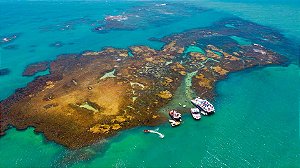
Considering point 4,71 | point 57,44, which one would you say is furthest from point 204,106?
point 57,44

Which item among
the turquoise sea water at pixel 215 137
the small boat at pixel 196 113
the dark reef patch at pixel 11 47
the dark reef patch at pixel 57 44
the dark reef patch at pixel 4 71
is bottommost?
the dark reef patch at pixel 11 47

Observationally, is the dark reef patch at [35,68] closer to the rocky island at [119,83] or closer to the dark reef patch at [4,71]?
the rocky island at [119,83]

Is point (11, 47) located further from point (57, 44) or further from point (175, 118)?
point (175, 118)

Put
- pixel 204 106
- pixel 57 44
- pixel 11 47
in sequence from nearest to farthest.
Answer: pixel 204 106
pixel 11 47
pixel 57 44

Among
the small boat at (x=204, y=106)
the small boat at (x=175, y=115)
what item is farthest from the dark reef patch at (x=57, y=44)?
the small boat at (x=204, y=106)

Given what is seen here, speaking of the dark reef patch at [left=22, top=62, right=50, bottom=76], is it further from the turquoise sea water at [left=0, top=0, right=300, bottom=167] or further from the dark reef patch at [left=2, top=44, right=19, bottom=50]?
the dark reef patch at [left=2, top=44, right=19, bottom=50]

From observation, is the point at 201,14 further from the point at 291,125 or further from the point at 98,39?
the point at 291,125
